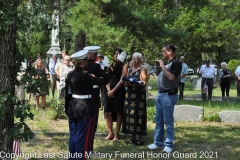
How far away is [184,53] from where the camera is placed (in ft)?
89.7

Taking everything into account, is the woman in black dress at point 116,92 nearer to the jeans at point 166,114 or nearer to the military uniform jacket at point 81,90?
the jeans at point 166,114

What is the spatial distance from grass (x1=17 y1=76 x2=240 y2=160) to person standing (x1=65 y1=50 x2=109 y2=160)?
96cm

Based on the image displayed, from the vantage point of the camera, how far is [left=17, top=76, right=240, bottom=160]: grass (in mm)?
5816

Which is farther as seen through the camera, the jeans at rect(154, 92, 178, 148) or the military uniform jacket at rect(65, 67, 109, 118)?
the jeans at rect(154, 92, 178, 148)

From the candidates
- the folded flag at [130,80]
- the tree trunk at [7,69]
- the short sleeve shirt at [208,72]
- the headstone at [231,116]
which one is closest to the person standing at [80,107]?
the tree trunk at [7,69]

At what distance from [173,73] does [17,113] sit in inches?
97.7

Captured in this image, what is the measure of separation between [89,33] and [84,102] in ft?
16.9

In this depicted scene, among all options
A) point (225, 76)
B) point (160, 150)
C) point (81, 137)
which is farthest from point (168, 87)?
point (225, 76)

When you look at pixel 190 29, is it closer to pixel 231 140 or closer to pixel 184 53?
Answer: pixel 184 53

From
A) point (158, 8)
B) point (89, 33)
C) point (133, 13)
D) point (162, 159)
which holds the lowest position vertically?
point (162, 159)

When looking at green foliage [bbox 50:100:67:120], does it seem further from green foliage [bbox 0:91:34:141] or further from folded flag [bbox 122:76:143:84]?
green foliage [bbox 0:91:34:141]

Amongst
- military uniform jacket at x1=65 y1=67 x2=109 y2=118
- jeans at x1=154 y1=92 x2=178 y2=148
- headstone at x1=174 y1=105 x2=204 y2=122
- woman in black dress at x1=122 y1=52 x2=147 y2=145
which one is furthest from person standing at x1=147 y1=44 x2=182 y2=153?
headstone at x1=174 y1=105 x2=204 y2=122

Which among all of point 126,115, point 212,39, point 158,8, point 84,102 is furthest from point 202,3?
point 84,102

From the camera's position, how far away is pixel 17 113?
444 centimetres
